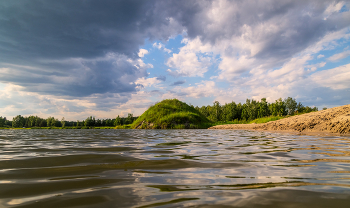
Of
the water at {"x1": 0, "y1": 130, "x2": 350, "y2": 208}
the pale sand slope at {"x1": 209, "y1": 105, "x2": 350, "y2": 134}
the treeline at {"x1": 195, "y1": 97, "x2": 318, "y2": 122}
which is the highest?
the treeline at {"x1": 195, "y1": 97, "x2": 318, "y2": 122}

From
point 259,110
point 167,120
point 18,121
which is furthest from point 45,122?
point 259,110

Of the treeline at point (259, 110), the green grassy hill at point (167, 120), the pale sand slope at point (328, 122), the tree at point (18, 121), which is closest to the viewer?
the pale sand slope at point (328, 122)

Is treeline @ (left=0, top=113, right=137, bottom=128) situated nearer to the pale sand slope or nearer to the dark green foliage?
the dark green foliage

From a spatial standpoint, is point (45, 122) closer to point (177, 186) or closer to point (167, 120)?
point (167, 120)

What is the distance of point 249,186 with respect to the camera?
6.82 ft

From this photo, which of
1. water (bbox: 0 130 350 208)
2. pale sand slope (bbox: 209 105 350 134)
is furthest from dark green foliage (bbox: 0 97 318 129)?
water (bbox: 0 130 350 208)

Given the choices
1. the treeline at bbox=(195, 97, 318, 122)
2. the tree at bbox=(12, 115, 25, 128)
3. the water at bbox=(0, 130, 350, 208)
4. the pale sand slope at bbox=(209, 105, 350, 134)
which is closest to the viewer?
the water at bbox=(0, 130, 350, 208)

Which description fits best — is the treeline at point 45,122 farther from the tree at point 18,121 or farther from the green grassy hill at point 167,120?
the green grassy hill at point 167,120

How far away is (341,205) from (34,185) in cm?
342

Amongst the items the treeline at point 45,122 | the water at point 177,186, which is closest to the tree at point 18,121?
the treeline at point 45,122

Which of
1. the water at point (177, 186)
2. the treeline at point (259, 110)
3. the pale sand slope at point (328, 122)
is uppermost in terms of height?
the treeline at point (259, 110)

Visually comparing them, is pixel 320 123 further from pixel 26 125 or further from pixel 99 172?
pixel 26 125

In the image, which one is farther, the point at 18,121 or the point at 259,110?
the point at 18,121

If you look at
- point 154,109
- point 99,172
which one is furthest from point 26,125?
point 99,172
